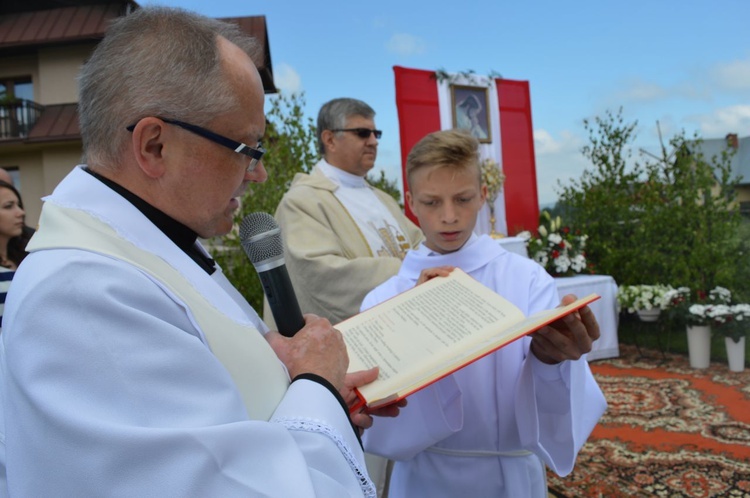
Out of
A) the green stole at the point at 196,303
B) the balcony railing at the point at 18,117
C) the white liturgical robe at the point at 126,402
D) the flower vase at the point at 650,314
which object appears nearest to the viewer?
the white liturgical robe at the point at 126,402

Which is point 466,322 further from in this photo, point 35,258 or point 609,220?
point 609,220

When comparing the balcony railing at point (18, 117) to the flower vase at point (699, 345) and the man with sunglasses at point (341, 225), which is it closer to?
the man with sunglasses at point (341, 225)

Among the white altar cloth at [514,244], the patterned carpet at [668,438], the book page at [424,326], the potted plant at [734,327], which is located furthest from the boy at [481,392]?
the potted plant at [734,327]

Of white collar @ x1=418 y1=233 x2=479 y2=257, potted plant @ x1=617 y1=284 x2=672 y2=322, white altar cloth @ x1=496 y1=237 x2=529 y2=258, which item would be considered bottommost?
potted plant @ x1=617 y1=284 x2=672 y2=322

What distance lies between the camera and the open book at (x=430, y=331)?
121cm

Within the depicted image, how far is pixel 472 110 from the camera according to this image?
7957 millimetres

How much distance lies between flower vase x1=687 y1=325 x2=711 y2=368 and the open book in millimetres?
6147

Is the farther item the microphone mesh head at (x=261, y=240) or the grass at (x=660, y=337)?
the grass at (x=660, y=337)

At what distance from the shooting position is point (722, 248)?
734cm

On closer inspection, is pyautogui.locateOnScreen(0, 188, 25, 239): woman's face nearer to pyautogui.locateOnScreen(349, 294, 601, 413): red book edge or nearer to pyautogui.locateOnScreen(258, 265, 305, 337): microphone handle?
pyautogui.locateOnScreen(258, 265, 305, 337): microphone handle

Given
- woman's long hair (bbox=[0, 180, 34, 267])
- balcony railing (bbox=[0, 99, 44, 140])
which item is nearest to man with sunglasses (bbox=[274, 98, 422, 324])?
woman's long hair (bbox=[0, 180, 34, 267])

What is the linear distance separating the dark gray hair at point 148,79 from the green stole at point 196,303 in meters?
0.16

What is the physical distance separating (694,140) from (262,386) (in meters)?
8.92

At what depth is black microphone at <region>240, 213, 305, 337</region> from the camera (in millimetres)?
1274
